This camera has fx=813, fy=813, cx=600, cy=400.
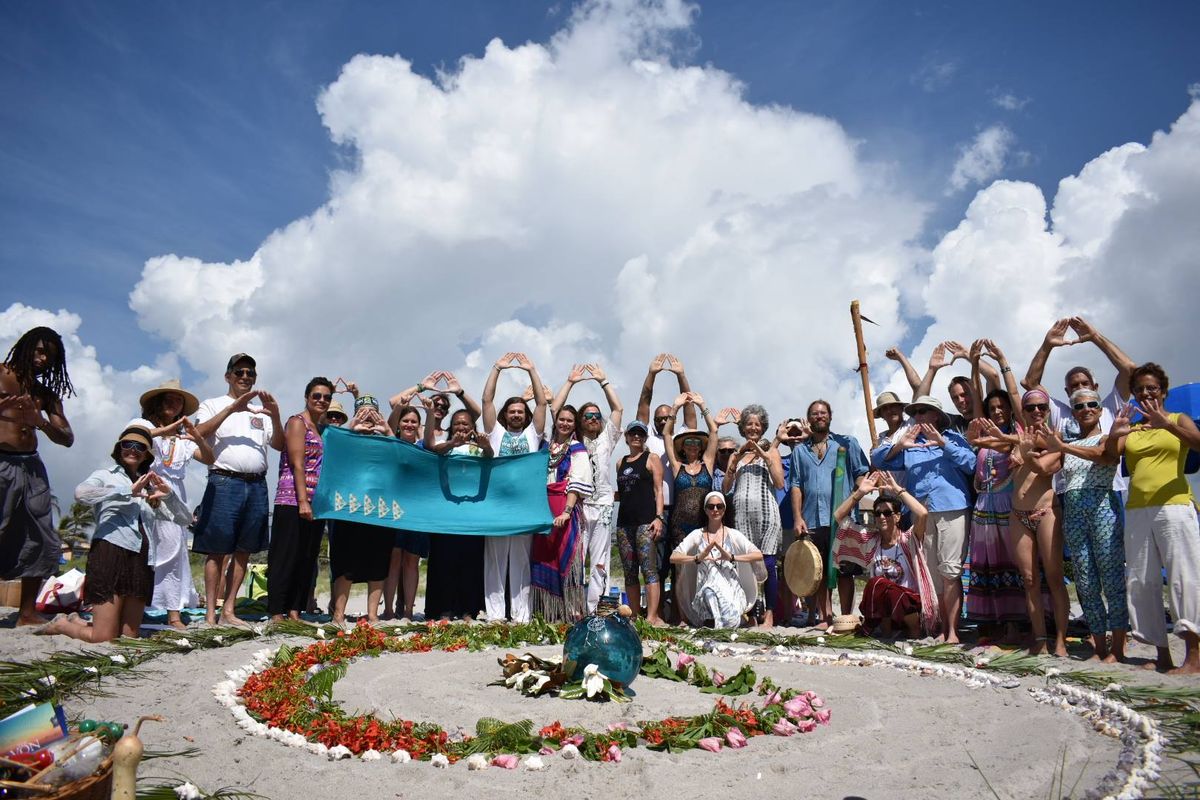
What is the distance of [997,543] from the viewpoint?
317 inches

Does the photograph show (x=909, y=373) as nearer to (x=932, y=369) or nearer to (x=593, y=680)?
(x=932, y=369)

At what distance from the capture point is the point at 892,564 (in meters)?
8.89

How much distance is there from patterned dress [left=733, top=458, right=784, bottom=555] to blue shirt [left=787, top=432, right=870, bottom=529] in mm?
332

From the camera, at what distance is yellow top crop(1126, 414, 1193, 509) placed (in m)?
6.65

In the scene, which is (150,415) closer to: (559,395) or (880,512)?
(559,395)

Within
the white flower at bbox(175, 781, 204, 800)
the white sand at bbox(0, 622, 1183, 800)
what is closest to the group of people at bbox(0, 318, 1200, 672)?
the white sand at bbox(0, 622, 1183, 800)

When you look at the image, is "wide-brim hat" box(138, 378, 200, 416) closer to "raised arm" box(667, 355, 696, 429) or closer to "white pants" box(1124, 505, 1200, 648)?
"raised arm" box(667, 355, 696, 429)

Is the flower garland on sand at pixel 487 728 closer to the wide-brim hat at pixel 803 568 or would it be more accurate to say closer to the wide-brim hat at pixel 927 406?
the wide-brim hat at pixel 803 568

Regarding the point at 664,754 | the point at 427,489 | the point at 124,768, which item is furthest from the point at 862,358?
the point at 124,768

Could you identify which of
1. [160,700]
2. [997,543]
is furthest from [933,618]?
[160,700]

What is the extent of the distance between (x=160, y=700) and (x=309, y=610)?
4.39 m

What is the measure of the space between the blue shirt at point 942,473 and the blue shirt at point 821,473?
0.91 metres

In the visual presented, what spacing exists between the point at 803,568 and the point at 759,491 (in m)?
1.07

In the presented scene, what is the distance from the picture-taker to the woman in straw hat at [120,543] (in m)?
7.28
